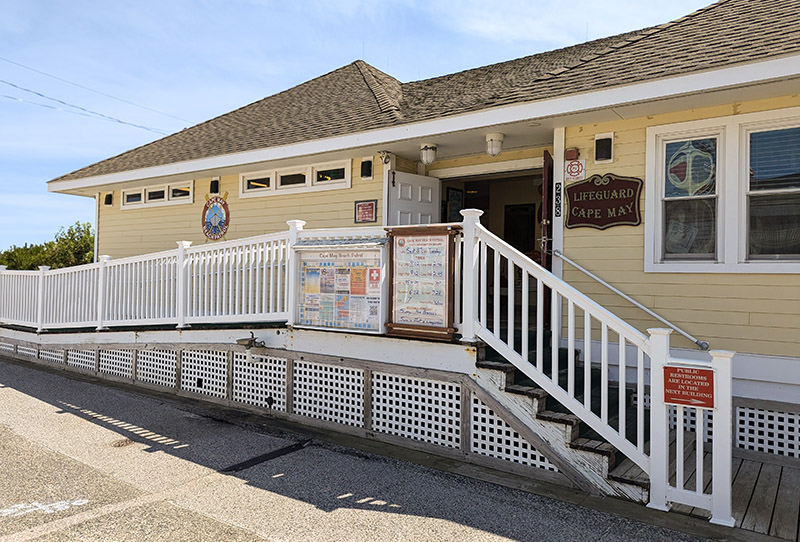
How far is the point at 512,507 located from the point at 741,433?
2494mm

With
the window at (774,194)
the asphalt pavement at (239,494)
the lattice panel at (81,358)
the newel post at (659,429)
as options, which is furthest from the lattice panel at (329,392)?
the lattice panel at (81,358)

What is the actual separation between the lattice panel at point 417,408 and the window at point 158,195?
6137 mm

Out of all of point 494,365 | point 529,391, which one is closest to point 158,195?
point 494,365

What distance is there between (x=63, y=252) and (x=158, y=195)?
31.5 ft

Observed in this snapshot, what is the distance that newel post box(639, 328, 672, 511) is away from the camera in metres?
3.39

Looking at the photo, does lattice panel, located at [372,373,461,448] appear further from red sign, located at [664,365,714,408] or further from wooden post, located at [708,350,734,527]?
wooden post, located at [708,350,734,527]

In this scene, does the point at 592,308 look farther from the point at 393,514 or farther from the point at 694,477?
the point at 393,514

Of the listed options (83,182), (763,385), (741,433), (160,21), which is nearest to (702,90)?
(763,385)

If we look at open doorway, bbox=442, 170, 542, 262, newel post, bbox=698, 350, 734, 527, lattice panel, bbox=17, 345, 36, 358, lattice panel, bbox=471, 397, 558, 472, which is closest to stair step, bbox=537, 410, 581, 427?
lattice panel, bbox=471, 397, 558, 472

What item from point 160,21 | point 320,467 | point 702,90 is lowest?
point 320,467

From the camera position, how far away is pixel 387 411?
4.94m

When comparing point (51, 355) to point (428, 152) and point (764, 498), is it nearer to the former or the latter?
point (428, 152)

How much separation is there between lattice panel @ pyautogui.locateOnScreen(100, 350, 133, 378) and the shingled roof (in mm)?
3184

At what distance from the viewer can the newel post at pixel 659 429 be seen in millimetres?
3391
